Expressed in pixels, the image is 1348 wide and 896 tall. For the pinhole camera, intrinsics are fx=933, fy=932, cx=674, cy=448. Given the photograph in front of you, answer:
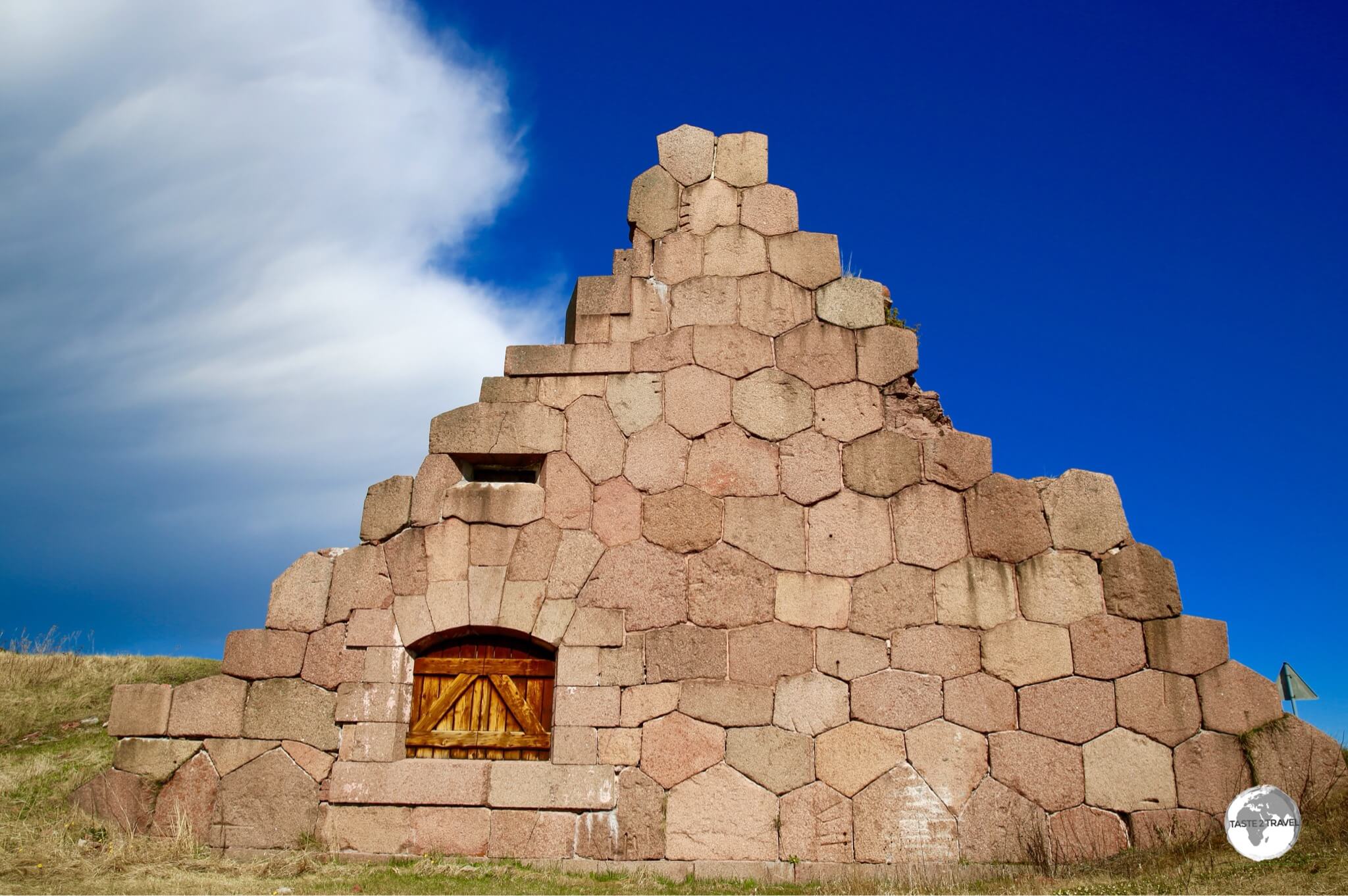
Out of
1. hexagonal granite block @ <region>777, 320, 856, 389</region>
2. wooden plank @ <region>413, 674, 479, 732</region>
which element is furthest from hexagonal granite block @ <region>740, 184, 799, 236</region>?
wooden plank @ <region>413, 674, 479, 732</region>

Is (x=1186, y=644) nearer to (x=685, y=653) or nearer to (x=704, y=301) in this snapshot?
(x=685, y=653)

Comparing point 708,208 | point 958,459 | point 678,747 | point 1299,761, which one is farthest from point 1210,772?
point 708,208

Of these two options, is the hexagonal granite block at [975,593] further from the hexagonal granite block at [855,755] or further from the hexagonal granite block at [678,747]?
the hexagonal granite block at [678,747]

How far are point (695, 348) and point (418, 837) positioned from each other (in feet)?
13.6

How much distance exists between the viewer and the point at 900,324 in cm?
769

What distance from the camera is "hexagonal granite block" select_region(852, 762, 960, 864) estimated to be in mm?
6285

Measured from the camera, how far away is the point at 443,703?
6805mm

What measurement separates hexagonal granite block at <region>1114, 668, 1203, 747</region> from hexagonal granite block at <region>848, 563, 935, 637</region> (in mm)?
1419

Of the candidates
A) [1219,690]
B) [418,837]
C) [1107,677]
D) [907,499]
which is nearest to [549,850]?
[418,837]

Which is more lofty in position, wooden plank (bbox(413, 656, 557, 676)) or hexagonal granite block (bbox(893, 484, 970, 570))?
hexagonal granite block (bbox(893, 484, 970, 570))

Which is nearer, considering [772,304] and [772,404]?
[772,404]

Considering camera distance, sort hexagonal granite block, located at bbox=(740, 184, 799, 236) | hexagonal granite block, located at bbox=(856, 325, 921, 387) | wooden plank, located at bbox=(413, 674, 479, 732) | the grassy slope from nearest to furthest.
A: the grassy slope, wooden plank, located at bbox=(413, 674, 479, 732), hexagonal granite block, located at bbox=(856, 325, 921, 387), hexagonal granite block, located at bbox=(740, 184, 799, 236)

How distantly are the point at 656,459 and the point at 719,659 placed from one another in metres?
1.61

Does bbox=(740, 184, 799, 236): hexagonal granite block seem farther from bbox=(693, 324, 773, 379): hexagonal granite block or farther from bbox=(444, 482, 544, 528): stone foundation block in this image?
bbox=(444, 482, 544, 528): stone foundation block
